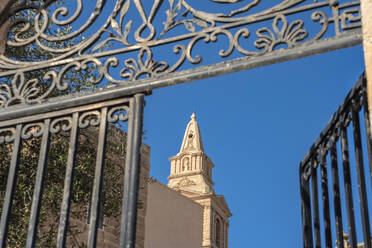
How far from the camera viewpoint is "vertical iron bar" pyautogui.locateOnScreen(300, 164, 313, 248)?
4.52m

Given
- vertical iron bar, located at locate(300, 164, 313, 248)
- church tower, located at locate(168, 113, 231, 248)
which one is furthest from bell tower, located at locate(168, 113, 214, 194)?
vertical iron bar, located at locate(300, 164, 313, 248)

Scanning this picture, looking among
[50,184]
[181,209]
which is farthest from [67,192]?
[181,209]

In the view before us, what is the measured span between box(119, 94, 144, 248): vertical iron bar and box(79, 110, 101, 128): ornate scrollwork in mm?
241

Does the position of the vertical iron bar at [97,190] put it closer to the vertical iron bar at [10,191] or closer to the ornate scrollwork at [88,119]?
the ornate scrollwork at [88,119]

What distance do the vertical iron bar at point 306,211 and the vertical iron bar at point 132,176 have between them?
6.22ft

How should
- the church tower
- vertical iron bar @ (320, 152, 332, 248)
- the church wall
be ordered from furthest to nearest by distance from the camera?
the church tower → the church wall → vertical iron bar @ (320, 152, 332, 248)

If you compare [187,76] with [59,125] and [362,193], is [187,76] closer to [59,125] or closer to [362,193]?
[59,125]

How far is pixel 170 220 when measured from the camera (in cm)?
2170

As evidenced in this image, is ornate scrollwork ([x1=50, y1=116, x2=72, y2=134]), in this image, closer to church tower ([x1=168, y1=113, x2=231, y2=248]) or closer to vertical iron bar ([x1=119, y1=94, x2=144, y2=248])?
vertical iron bar ([x1=119, y1=94, x2=144, y2=248])

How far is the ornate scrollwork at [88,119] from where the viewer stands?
11.7 ft

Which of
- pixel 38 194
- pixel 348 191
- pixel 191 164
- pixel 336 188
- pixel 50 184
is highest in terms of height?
pixel 191 164

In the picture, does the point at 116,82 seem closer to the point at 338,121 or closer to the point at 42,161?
the point at 42,161

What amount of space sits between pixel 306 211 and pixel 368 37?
2011 millimetres

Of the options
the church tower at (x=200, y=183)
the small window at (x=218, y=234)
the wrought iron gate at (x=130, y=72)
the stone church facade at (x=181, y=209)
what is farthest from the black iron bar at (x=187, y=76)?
the small window at (x=218, y=234)
